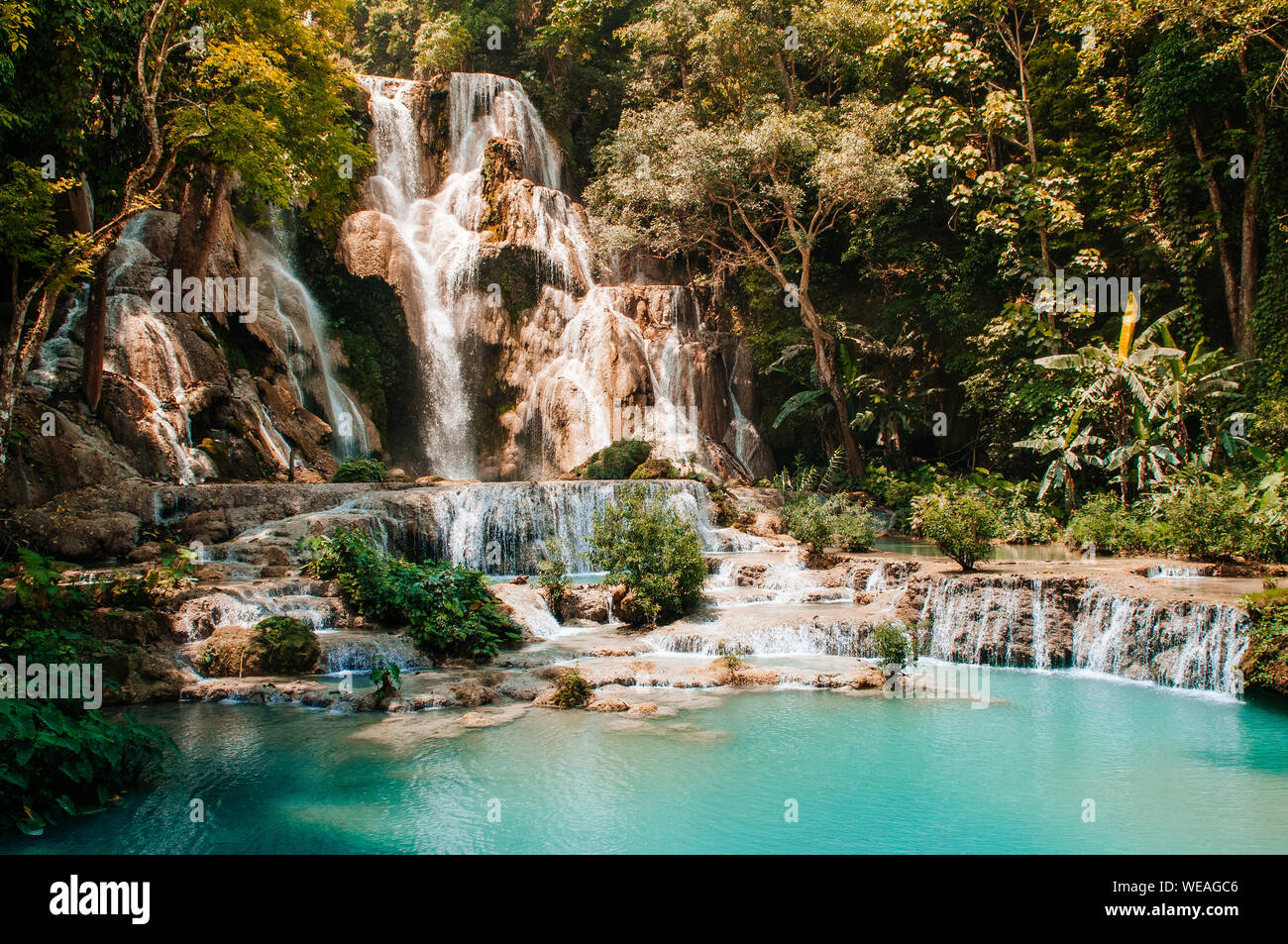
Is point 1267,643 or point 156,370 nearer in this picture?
point 1267,643

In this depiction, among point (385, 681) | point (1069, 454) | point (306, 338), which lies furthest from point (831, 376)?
point (385, 681)

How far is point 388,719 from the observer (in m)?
7.82

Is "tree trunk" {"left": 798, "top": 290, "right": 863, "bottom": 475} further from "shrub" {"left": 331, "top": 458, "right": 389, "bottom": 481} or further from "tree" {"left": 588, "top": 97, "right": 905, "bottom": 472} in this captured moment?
"shrub" {"left": 331, "top": 458, "right": 389, "bottom": 481}

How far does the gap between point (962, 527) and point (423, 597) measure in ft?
23.8

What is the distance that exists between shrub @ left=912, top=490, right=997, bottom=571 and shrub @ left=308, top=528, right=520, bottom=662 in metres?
5.97

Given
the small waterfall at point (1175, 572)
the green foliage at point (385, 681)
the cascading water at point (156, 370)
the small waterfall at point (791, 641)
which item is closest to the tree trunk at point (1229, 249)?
the small waterfall at point (1175, 572)

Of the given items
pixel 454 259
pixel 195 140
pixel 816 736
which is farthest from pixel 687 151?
pixel 816 736

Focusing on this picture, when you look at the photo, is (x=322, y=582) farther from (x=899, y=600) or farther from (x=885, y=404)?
(x=885, y=404)

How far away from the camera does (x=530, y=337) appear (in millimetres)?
23500

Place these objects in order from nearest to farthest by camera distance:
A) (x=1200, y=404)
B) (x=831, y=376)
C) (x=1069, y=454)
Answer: (x=1200, y=404), (x=1069, y=454), (x=831, y=376)

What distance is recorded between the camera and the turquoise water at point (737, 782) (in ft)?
17.6

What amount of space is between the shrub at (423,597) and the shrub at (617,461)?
8.08m

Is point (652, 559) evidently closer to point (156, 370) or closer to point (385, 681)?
point (385, 681)

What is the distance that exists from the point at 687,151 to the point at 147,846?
19.8m
